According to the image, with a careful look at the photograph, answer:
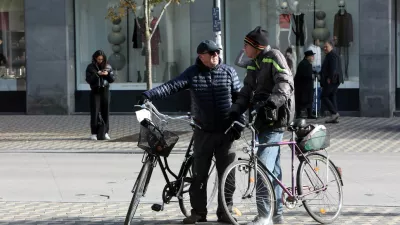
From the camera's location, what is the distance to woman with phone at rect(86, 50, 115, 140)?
55.3ft

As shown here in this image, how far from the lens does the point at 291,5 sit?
2212 centimetres

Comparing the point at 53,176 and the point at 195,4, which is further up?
the point at 195,4

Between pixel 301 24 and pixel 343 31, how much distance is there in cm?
104

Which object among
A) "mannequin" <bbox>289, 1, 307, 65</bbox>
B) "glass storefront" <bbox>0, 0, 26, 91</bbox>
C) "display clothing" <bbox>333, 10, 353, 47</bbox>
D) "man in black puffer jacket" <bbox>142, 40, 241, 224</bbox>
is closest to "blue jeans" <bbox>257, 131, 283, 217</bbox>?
"man in black puffer jacket" <bbox>142, 40, 241, 224</bbox>

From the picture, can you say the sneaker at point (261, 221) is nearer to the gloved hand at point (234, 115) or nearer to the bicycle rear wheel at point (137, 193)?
the gloved hand at point (234, 115)

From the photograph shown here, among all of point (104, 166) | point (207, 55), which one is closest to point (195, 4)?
point (104, 166)

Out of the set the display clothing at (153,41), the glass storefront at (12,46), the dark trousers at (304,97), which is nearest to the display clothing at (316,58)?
the dark trousers at (304,97)

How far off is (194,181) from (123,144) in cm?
784

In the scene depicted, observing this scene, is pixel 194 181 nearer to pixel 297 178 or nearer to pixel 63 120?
pixel 297 178

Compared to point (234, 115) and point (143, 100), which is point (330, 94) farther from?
point (143, 100)

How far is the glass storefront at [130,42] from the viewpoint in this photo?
22.6m

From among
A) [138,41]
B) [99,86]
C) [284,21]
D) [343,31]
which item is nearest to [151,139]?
[99,86]

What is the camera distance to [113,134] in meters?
18.0

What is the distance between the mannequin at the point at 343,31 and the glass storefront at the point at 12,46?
25.1 feet
